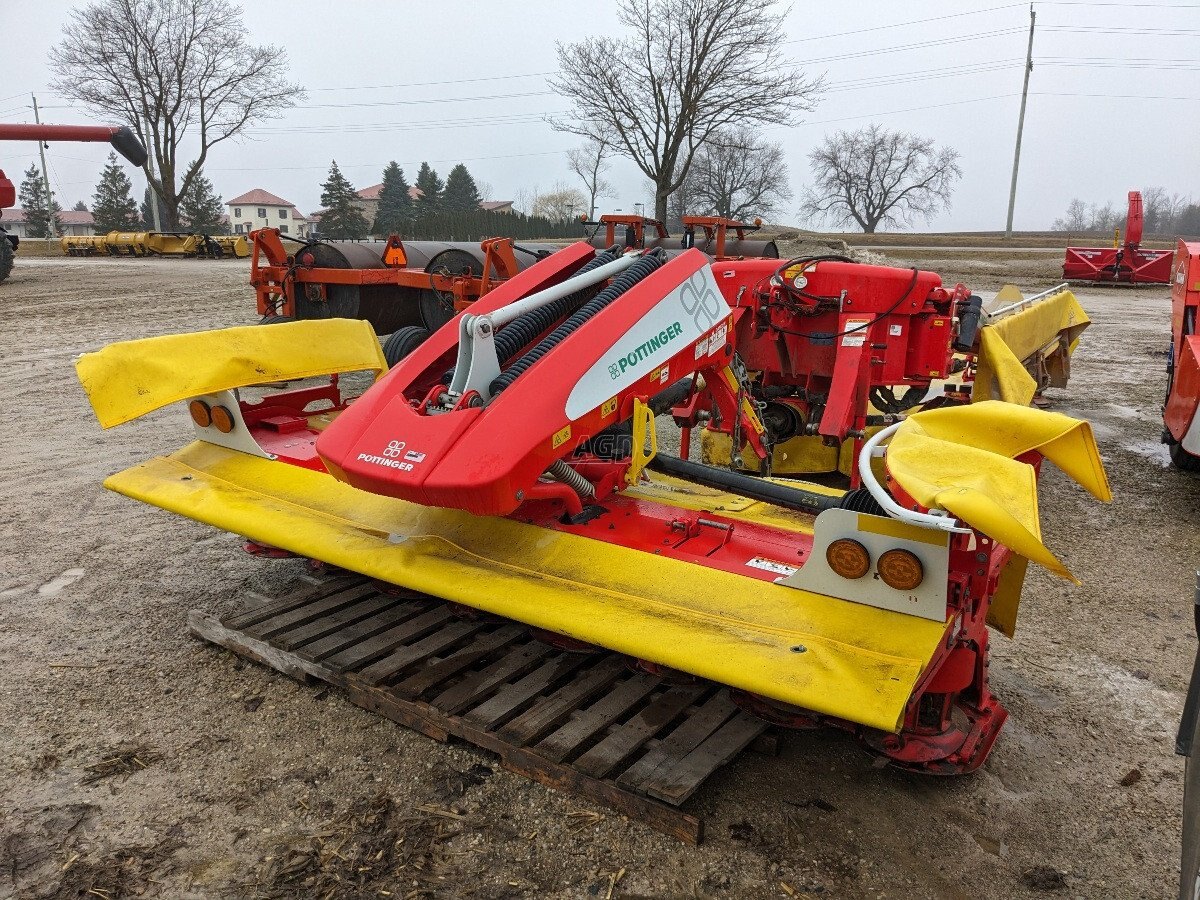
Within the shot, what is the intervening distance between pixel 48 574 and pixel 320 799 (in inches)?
99.5

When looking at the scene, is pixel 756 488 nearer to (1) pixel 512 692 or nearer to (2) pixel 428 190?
(1) pixel 512 692

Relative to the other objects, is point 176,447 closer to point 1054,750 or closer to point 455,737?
point 455,737

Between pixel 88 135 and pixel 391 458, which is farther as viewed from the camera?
pixel 88 135

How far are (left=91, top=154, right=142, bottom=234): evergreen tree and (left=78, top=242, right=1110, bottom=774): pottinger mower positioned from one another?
186 ft

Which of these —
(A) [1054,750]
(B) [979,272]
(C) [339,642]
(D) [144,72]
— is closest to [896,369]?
(A) [1054,750]

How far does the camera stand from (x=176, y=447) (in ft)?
21.3

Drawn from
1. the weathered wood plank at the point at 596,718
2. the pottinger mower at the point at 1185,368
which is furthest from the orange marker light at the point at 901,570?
the pottinger mower at the point at 1185,368

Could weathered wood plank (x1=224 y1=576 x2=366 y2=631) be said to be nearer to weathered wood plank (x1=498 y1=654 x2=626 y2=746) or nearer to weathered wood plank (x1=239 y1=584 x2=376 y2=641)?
weathered wood plank (x1=239 y1=584 x2=376 y2=641)

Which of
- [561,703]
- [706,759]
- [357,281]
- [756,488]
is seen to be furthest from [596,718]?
[357,281]

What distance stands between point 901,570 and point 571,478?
1.25 meters

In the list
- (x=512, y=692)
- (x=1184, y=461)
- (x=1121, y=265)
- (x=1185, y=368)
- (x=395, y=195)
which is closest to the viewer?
(x=512, y=692)

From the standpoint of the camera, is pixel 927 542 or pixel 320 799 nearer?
pixel 927 542

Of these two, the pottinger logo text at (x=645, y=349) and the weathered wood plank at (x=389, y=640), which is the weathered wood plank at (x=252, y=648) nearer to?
the weathered wood plank at (x=389, y=640)

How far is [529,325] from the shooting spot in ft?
10.7
